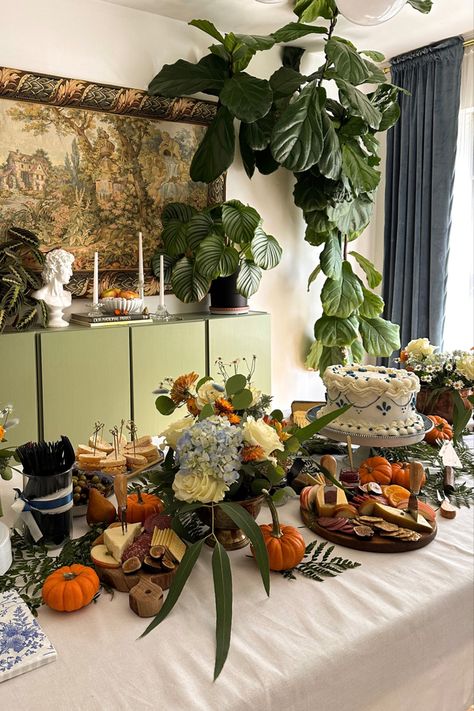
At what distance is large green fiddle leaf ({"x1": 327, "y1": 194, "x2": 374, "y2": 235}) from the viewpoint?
3.84 metres

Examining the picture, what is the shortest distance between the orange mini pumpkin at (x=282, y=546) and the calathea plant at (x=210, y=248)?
2.38 metres

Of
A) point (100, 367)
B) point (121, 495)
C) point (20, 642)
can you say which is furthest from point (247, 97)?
point (20, 642)

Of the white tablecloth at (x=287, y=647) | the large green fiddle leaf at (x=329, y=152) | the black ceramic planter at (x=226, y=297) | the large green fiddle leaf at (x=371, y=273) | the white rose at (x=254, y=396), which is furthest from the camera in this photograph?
the large green fiddle leaf at (x=371, y=273)

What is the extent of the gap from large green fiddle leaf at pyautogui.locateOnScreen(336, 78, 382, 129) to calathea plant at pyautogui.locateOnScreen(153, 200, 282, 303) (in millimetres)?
769

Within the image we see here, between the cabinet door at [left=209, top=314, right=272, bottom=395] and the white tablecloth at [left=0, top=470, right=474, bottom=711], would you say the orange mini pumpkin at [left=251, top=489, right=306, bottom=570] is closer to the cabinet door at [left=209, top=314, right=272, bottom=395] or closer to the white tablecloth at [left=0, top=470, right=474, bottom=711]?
the white tablecloth at [left=0, top=470, right=474, bottom=711]

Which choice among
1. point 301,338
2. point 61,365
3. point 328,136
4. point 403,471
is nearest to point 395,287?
point 301,338

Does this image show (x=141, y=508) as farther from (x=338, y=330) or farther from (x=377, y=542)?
(x=338, y=330)

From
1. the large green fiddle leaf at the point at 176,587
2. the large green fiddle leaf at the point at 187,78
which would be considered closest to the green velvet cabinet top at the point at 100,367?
the large green fiddle leaf at the point at 187,78

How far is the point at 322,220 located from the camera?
3.93 m

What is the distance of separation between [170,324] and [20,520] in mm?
2234

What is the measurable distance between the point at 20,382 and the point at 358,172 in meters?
2.20

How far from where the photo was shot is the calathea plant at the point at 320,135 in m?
3.25

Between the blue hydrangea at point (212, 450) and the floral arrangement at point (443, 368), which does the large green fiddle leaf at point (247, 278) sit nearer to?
the floral arrangement at point (443, 368)

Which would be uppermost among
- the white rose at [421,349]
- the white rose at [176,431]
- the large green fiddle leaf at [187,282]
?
the large green fiddle leaf at [187,282]
